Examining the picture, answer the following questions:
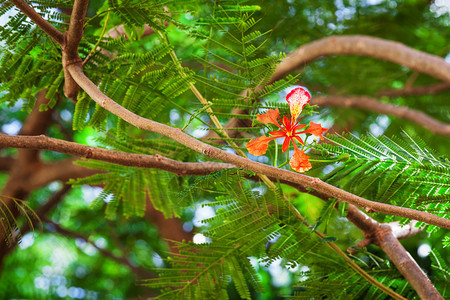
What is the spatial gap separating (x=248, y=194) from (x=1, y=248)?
196cm

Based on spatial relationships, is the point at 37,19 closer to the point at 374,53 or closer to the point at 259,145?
the point at 259,145

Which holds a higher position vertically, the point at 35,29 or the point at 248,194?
the point at 35,29

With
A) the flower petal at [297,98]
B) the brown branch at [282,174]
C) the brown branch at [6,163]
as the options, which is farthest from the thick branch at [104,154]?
the brown branch at [6,163]

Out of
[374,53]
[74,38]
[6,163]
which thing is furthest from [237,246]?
[6,163]

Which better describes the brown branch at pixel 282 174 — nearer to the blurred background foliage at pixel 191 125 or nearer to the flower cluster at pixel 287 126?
the flower cluster at pixel 287 126

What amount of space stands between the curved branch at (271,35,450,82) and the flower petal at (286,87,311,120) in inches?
46.1

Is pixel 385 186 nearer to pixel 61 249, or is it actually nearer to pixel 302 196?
pixel 302 196

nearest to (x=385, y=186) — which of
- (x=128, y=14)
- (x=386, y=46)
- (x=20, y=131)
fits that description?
→ (x=128, y=14)

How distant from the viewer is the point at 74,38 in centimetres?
81

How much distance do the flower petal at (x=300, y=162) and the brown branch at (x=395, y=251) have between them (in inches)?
15.4

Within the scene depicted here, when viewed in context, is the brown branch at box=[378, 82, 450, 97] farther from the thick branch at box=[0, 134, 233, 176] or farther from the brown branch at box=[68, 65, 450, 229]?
the brown branch at box=[68, 65, 450, 229]

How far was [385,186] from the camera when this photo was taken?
0.88 metres

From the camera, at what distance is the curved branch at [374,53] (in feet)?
6.35

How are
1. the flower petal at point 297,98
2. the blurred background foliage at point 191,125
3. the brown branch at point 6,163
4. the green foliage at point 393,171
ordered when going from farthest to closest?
the brown branch at point 6,163
the blurred background foliage at point 191,125
the green foliage at point 393,171
the flower petal at point 297,98
